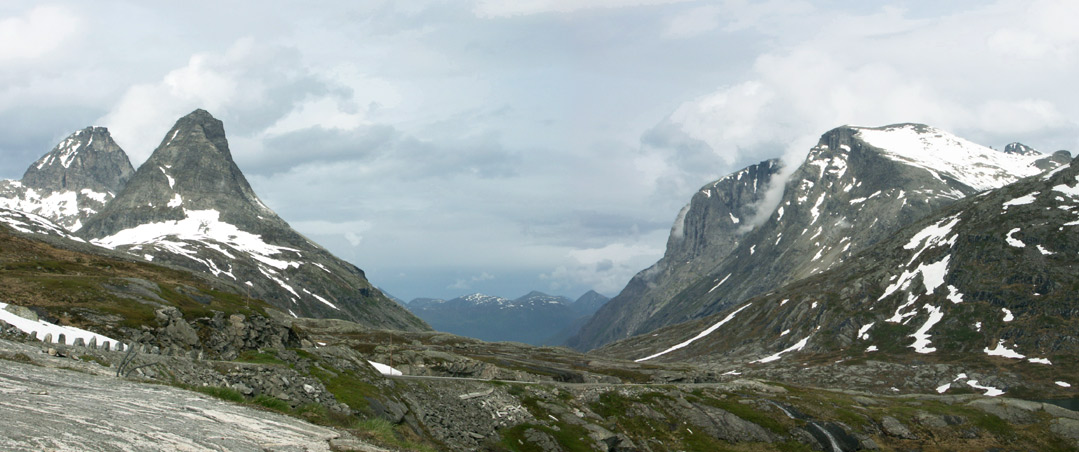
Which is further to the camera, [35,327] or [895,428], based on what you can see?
[895,428]

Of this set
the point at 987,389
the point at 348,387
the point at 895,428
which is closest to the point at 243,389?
the point at 348,387

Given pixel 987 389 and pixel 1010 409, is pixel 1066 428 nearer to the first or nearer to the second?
pixel 1010 409

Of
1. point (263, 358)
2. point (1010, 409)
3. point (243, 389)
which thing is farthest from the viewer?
point (1010, 409)

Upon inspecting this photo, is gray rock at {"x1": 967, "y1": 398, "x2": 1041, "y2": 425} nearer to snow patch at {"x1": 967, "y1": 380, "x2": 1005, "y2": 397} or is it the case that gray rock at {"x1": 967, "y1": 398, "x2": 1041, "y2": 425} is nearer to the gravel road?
snow patch at {"x1": 967, "y1": 380, "x2": 1005, "y2": 397}

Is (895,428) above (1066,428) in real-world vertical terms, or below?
below

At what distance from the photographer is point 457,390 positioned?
76875 mm

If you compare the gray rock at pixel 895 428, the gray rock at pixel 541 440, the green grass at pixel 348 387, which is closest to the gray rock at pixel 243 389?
the green grass at pixel 348 387

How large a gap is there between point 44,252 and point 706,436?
429ft

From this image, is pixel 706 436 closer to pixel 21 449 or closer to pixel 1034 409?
pixel 1034 409

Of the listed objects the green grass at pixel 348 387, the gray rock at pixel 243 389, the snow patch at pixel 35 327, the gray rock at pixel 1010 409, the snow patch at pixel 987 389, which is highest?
the snow patch at pixel 35 327

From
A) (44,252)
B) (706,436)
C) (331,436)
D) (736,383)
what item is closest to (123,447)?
(331,436)

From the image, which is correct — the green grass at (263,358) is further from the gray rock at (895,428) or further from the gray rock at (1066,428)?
the gray rock at (1066,428)

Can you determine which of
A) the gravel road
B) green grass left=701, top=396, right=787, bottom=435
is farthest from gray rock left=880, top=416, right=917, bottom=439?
the gravel road

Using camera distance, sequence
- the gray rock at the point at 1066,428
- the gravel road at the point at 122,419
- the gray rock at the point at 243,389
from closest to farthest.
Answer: the gravel road at the point at 122,419, the gray rock at the point at 243,389, the gray rock at the point at 1066,428
